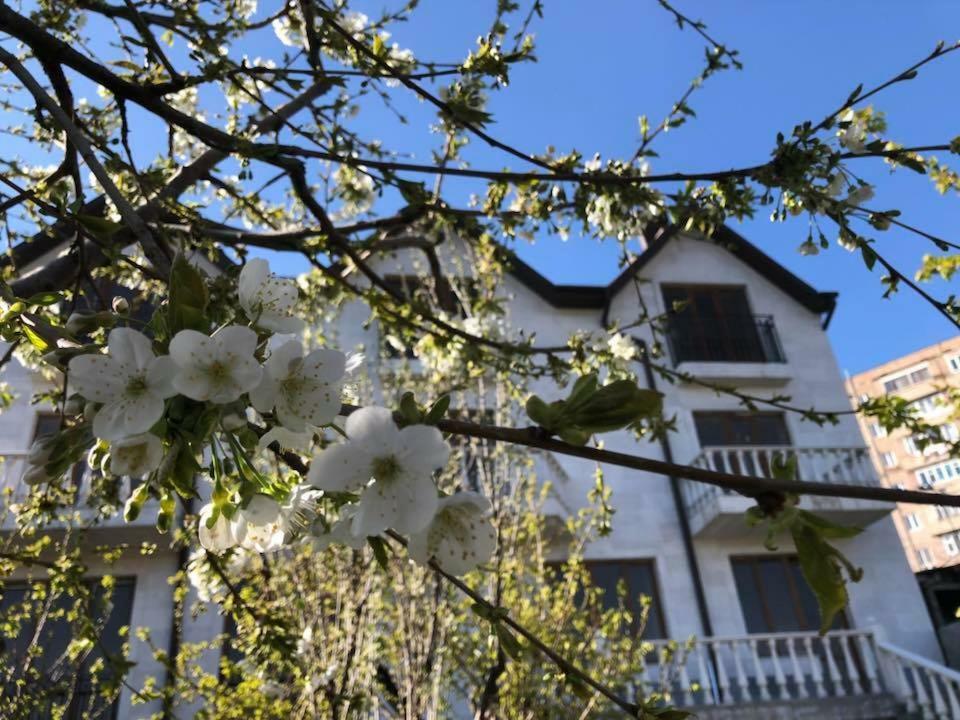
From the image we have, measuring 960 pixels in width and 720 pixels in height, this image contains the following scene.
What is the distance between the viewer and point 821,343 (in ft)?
35.2

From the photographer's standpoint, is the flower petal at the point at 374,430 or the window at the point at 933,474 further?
the window at the point at 933,474

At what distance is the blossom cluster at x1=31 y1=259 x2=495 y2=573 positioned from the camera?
706 millimetres

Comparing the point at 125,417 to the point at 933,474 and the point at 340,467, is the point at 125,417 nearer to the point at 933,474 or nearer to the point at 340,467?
the point at 340,467

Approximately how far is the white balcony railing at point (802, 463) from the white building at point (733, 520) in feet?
0.08

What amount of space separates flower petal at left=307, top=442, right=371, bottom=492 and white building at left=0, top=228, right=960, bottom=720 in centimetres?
607

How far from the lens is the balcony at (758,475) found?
8.25 meters

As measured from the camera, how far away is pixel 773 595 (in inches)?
333

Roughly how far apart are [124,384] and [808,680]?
8.98m

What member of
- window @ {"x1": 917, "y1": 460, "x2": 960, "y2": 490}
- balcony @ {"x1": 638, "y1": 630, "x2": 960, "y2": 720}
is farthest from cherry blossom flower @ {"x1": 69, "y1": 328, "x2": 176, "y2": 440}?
window @ {"x1": 917, "y1": 460, "x2": 960, "y2": 490}

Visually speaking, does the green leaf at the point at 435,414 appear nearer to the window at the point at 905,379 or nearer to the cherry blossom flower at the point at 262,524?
the cherry blossom flower at the point at 262,524

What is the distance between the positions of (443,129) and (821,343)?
921 cm

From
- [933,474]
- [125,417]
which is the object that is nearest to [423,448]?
[125,417]

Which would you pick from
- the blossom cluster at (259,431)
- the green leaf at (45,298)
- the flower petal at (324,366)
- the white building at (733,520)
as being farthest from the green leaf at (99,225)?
the white building at (733,520)

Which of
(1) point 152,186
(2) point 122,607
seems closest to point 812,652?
(2) point 122,607
